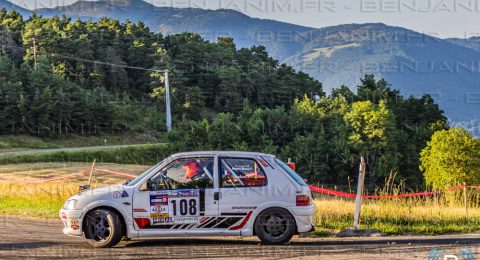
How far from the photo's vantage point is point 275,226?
472 inches

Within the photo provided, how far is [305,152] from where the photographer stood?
7888cm

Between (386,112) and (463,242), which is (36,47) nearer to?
(386,112)

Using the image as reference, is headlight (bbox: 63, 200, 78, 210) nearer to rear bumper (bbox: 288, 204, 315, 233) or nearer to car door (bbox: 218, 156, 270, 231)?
car door (bbox: 218, 156, 270, 231)

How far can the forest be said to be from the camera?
71.4 meters

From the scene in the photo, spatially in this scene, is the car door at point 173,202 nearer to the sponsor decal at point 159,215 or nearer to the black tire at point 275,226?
the sponsor decal at point 159,215

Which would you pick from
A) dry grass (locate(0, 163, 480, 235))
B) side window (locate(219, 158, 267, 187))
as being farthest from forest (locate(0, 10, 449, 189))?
side window (locate(219, 158, 267, 187))

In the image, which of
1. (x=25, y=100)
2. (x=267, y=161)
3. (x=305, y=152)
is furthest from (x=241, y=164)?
(x=305, y=152)

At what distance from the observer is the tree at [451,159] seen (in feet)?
241

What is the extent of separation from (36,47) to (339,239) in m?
82.0

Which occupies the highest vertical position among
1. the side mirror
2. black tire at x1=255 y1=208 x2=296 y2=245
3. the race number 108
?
the side mirror

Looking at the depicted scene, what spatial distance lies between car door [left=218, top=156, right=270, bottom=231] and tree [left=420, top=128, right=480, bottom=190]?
63.5 metres

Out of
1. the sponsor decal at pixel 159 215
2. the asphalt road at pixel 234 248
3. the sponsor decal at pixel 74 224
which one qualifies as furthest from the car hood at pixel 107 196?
the asphalt road at pixel 234 248

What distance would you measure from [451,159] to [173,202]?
68120 millimetres

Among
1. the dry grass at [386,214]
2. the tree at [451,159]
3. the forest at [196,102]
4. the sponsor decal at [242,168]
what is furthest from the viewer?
the tree at [451,159]
